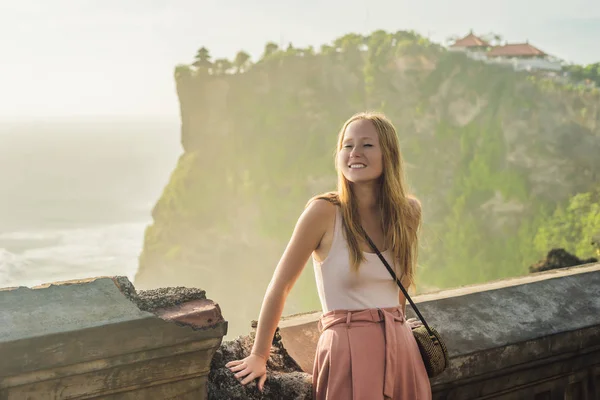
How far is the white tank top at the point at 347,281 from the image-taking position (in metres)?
1.87

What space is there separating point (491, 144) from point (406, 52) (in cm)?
814

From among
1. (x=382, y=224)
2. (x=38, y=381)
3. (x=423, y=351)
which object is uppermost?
(x=382, y=224)

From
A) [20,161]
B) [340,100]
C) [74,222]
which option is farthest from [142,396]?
[20,161]

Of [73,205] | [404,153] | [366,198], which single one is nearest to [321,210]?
[366,198]

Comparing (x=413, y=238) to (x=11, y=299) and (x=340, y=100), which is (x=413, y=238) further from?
(x=340, y=100)

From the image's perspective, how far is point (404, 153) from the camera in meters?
46.7

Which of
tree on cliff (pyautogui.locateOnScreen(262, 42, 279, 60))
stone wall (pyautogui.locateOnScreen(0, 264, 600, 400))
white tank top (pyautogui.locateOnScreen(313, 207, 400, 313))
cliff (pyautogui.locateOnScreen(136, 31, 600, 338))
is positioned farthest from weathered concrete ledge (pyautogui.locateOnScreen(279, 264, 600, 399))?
tree on cliff (pyautogui.locateOnScreen(262, 42, 279, 60))

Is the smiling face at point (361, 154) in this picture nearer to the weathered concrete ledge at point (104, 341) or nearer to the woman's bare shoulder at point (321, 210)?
the woman's bare shoulder at point (321, 210)

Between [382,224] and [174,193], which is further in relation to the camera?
[174,193]

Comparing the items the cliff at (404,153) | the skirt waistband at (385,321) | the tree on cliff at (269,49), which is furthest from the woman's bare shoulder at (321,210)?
the tree on cliff at (269,49)

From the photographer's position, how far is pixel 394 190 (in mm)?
2012

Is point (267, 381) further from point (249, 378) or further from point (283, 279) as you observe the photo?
point (283, 279)

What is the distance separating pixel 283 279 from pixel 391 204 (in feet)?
1.34

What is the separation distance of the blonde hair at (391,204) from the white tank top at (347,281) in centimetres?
6
